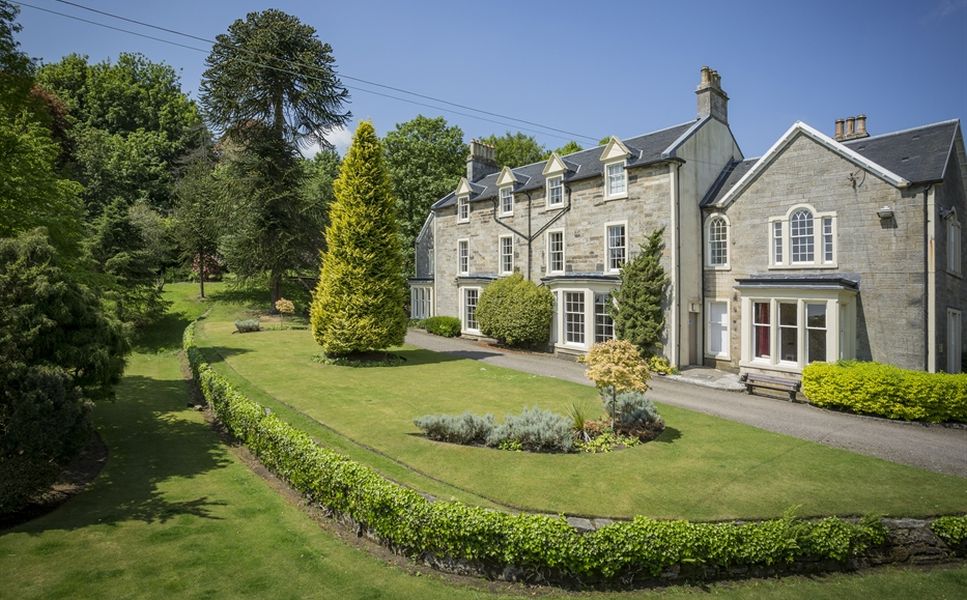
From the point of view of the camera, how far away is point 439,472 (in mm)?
10227

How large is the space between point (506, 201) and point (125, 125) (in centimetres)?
5201

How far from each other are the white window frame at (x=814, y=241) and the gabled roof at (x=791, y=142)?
1833 millimetres

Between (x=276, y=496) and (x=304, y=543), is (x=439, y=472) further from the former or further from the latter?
(x=276, y=496)

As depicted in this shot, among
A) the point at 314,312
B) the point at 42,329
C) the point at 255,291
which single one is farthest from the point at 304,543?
the point at 255,291

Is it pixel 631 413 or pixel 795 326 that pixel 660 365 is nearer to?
pixel 795 326

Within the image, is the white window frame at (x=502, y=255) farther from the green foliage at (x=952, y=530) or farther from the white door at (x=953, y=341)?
the green foliage at (x=952, y=530)

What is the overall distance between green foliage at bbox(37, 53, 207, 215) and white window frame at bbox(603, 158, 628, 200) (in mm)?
38714

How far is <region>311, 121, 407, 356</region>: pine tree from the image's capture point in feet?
70.2

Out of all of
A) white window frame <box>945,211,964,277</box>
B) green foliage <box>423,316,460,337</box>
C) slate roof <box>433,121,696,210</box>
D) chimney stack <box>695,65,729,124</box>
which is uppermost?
chimney stack <box>695,65,729,124</box>

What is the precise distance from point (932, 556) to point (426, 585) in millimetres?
8196

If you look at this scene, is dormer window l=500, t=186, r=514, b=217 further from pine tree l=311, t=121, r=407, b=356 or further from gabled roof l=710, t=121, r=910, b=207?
gabled roof l=710, t=121, r=910, b=207

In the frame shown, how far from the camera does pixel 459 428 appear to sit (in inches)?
463

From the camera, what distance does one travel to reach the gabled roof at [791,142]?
1726 cm

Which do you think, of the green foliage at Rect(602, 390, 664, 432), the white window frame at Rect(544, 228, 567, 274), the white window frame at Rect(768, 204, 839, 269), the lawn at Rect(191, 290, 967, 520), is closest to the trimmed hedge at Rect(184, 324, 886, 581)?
the lawn at Rect(191, 290, 967, 520)
